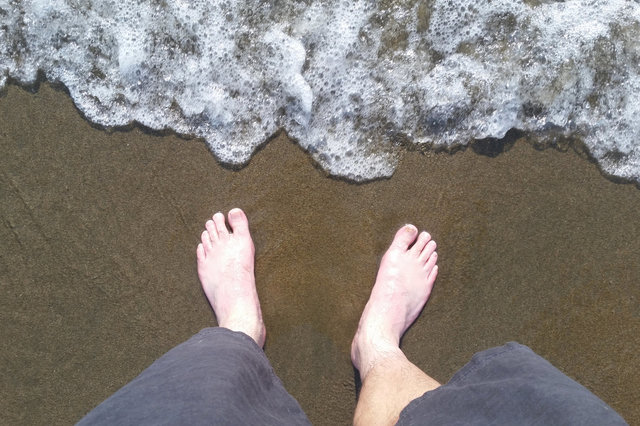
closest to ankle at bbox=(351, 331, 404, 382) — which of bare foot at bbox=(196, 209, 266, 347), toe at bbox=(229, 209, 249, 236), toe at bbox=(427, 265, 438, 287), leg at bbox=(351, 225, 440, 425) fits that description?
leg at bbox=(351, 225, 440, 425)

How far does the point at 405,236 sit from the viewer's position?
1815 millimetres

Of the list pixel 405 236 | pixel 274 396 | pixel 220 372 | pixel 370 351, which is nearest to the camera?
pixel 220 372

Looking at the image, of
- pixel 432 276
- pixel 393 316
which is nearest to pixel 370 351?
pixel 393 316

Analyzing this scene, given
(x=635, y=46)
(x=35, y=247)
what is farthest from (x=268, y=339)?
(x=635, y=46)

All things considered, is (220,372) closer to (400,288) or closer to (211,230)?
(211,230)

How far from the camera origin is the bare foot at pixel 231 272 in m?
1.78

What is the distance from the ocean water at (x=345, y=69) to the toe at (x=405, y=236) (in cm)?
24

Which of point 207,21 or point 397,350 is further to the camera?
point 207,21

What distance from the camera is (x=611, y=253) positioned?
1.78 metres

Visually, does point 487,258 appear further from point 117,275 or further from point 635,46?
point 117,275

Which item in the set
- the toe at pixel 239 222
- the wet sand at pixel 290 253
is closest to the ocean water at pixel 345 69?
the wet sand at pixel 290 253

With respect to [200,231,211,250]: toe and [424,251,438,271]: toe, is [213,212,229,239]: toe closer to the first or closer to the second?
[200,231,211,250]: toe

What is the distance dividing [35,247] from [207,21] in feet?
3.67

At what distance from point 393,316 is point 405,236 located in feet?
1.02
